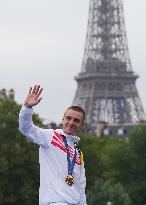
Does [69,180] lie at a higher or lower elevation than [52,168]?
lower

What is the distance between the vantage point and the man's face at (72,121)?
487 inches

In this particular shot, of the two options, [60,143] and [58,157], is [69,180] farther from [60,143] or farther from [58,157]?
[60,143]

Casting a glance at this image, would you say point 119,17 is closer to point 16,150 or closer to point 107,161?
point 107,161

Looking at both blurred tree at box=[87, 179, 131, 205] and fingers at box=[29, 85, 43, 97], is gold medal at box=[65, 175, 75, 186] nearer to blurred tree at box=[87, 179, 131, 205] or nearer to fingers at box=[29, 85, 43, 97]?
fingers at box=[29, 85, 43, 97]

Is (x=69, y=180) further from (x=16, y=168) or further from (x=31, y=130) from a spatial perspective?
(x=16, y=168)

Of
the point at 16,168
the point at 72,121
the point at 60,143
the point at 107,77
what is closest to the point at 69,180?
the point at 60,143

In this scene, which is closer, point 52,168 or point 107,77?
point 52,168

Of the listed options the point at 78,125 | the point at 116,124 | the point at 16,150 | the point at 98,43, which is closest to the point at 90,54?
the point at 98,43

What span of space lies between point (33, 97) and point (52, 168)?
947mm

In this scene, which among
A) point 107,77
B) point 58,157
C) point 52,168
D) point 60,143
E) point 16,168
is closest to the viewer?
point 52,168

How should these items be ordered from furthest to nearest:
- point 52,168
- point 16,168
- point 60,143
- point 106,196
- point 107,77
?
point 107,77 < point 16,168 < point 106,196 < point 60,143 < point 52,168

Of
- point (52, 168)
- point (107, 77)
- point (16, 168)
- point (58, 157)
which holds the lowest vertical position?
point (52, 168)

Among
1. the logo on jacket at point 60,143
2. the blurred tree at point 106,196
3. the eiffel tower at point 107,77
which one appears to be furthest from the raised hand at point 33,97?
the eiffel tower at point 107,77

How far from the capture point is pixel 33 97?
40.5ft
